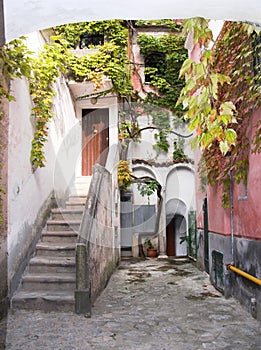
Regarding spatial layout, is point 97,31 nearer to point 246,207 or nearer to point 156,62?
point 156,62

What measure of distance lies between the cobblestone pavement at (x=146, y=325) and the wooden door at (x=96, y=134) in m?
5.49

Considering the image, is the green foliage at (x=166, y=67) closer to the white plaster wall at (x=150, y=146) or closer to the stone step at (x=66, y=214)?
the white plaster wall at (x=150, y=146)

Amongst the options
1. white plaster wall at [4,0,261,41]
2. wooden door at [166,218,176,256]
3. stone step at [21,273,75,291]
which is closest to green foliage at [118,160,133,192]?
wooden door at [166,218,176,256]

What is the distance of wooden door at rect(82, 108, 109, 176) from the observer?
1191 centimetres

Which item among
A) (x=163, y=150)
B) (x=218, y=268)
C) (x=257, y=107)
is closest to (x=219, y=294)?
(x=218, y=268)

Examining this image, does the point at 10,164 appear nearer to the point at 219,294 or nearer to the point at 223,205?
the point at 223,205

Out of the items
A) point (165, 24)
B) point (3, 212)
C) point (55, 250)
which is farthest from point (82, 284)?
point (165, 24)

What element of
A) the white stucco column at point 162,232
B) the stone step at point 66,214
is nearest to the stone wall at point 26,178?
the stone step at point 66,214

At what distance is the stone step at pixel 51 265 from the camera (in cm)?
642

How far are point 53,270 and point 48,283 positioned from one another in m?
0.36

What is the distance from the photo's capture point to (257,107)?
5.29 metres

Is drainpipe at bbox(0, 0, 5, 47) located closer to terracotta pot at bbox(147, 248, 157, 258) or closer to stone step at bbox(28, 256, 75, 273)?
stone step at bbox(28, 256, 75, 273)

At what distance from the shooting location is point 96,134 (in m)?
12.0

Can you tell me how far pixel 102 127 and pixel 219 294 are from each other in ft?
22.9
